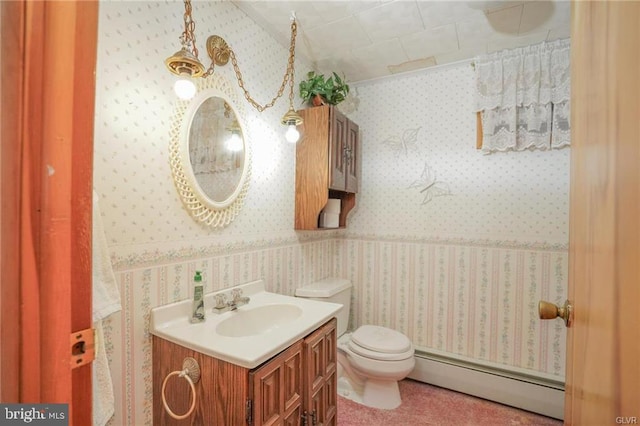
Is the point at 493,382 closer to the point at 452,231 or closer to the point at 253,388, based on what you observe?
the point at 452,231

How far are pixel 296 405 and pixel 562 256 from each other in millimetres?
1885

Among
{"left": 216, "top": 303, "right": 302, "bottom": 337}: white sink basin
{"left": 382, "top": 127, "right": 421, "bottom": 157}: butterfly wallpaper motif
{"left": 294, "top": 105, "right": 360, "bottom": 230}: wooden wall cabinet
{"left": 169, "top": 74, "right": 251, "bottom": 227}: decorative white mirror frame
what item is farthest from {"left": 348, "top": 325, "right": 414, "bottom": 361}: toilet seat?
{"left": 382, "top": 127, "right": 421, "bottom": 157}: butterfly wallpaper motif

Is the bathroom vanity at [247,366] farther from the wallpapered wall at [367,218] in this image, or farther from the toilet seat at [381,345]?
the toilet seat at [381,345]

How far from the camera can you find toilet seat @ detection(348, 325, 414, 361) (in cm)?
182

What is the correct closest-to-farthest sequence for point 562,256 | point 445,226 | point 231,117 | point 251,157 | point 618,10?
point 618,10 → point 231,117 → point 251,157 → point 562,256 → point 445,226

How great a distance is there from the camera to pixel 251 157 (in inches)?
63.9

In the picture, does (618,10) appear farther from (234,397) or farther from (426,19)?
(426,19)

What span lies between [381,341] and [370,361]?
0.16 meters

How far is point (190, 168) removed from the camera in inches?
50.3

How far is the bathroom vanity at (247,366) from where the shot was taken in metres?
0.95

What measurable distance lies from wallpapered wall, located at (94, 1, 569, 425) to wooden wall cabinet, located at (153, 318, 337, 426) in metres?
0.13

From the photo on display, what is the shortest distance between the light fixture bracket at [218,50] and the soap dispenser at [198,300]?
1.05m

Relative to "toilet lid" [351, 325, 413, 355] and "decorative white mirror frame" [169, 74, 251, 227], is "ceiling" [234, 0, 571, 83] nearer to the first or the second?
"decorative white mirror frame" [169, 74, 251, 227]

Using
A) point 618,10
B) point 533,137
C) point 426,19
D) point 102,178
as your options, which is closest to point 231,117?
point 102,178
